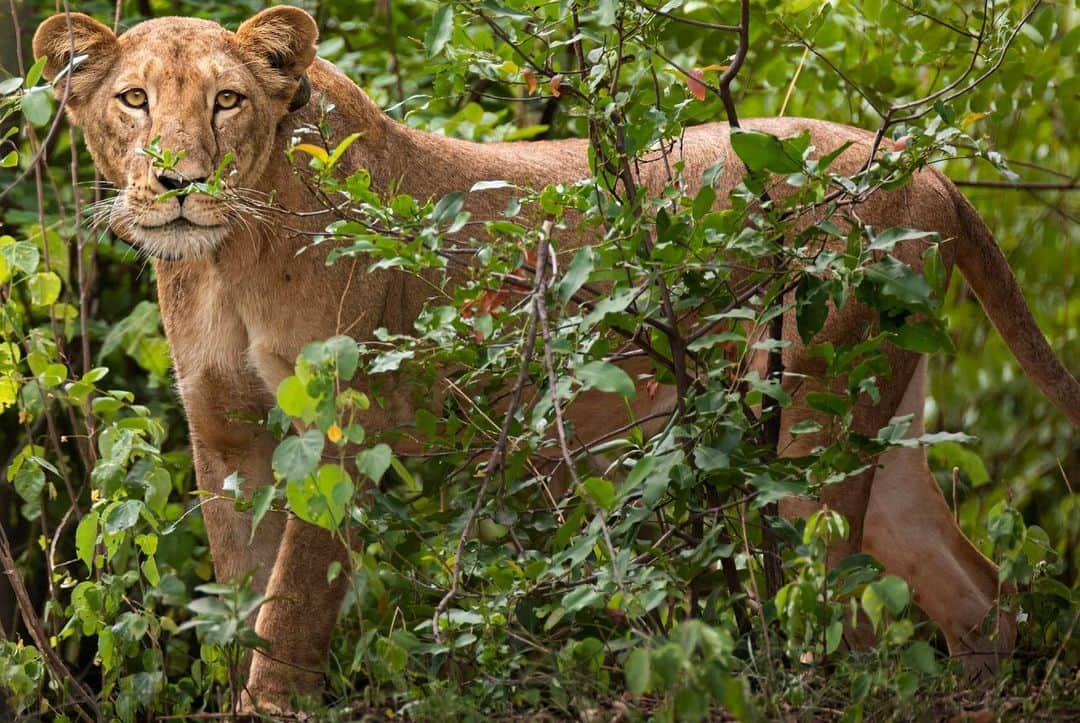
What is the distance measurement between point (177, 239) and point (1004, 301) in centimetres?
236

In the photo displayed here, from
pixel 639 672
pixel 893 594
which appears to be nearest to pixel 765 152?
pixel 893 594

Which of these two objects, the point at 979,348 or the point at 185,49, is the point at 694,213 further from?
the point at 979,348

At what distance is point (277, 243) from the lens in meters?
3.93

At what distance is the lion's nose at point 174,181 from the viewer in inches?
137

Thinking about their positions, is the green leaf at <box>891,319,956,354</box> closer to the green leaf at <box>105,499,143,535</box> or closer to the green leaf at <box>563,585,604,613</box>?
the green leaf at <box>563,585,604,613</box>

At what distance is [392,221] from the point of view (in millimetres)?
3107

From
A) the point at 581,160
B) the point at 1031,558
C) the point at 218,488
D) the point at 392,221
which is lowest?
the point at 218,488

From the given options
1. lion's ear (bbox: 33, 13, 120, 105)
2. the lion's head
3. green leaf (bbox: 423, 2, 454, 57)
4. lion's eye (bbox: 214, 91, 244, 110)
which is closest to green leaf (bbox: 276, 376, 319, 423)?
green leaf (bbox: 423, 2, 454, 57)

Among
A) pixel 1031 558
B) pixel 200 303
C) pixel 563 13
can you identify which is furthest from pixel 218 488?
pixel 1031 558

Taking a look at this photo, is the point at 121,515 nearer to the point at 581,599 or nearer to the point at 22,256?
the point at 22,256

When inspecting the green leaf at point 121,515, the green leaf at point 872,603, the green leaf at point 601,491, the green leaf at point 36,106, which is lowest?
the green leaf at point 121,515

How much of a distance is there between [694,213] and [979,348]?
12.8 ft

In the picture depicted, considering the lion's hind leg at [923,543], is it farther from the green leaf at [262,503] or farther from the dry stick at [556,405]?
the green leaf at [262,503]

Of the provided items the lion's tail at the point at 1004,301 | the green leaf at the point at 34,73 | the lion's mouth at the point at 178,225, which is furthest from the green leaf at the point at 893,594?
the green leaf at the point at 34,73
